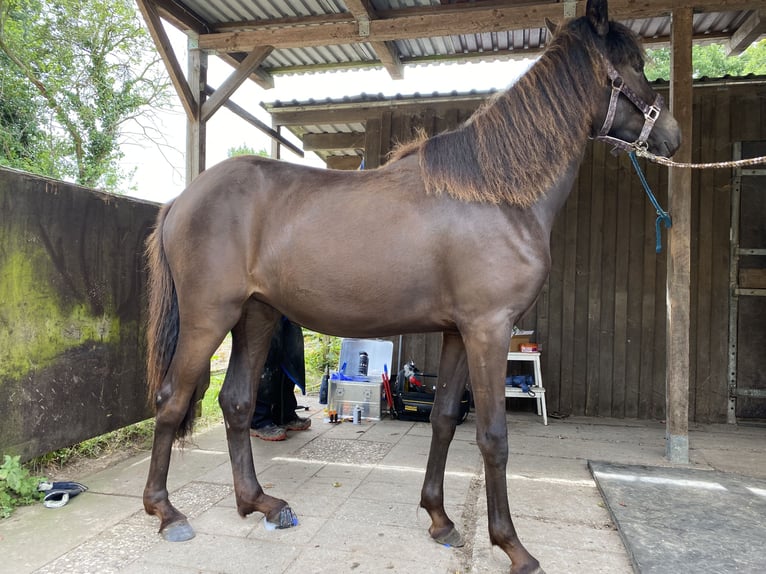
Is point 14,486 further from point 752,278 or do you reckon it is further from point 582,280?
point 752,278

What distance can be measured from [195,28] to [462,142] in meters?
3.65

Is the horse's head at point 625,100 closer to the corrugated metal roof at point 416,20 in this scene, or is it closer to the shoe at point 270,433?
the corrugated metal roof at point 416,20

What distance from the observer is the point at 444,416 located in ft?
7.68

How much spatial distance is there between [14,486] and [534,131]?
3.19m

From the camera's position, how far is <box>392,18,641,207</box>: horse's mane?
2109 millimetres

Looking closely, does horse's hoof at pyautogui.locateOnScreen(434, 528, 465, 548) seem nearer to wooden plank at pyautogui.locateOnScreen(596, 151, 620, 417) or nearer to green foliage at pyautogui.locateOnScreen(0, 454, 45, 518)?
green foliage at pyautogui.locateOnScreen(0, 454, 45, 518)

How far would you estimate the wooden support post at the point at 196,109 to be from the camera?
455 centimetres

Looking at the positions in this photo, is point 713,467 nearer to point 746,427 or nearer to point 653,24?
point 746,427

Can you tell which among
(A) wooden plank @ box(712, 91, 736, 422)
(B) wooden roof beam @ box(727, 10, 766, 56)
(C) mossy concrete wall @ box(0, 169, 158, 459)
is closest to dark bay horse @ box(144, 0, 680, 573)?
(C) mossy concrete wall @ box(0, 169, 158, 459)

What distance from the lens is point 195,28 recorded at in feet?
15.0

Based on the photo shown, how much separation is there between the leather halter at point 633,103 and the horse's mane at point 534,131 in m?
0.06

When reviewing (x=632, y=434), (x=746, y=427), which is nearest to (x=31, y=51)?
(x=632, y=434)

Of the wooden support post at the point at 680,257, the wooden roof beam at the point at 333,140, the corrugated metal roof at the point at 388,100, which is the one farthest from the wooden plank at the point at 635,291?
the wooden roof beam at the point at 333,140

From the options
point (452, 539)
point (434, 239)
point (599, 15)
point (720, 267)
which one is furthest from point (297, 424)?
point (720, 267)
